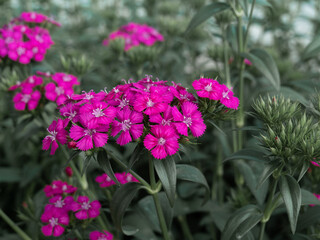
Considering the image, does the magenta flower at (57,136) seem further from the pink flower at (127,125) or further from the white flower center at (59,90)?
the white flower center at (59,90)

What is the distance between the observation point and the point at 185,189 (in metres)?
2.84

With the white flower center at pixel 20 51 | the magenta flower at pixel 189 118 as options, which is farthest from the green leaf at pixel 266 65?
the white flower center at pixel 20 51

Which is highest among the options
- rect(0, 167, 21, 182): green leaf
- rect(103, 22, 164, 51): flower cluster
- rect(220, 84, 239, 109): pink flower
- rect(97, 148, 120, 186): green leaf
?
rect(220, 84, 239, 109): pink flower

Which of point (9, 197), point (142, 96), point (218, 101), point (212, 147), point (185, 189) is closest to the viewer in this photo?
point (142, 96)

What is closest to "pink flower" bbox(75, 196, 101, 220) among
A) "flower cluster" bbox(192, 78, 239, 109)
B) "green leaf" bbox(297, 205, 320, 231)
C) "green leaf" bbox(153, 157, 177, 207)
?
"green leaf" bbox(153, 157, 177, 207)

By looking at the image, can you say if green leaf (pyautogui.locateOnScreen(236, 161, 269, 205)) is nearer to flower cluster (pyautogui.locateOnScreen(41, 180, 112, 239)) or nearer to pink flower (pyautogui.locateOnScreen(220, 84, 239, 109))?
pink flower (pyautogui.locateOnScreen(220, 84, 239, 109))

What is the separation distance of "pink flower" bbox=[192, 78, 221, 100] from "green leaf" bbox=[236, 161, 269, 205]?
975mm

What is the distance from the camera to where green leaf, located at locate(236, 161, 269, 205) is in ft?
7.18

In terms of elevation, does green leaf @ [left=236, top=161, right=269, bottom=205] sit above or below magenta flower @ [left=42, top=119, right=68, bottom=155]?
below

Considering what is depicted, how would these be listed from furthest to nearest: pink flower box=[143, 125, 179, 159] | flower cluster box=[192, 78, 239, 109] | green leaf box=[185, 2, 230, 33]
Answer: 1. green leaf box=[185, 2, 230, 33]
2. flower cluster box=[192, 78, 239, 109]
3. pink flower box=[143, 125, 179, 159]

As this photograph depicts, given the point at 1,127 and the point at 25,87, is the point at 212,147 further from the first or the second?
the point at 1,127

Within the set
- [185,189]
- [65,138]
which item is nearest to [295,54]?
[185,189]

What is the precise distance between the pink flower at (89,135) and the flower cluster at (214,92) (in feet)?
1.46

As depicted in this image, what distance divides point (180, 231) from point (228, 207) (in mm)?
750
